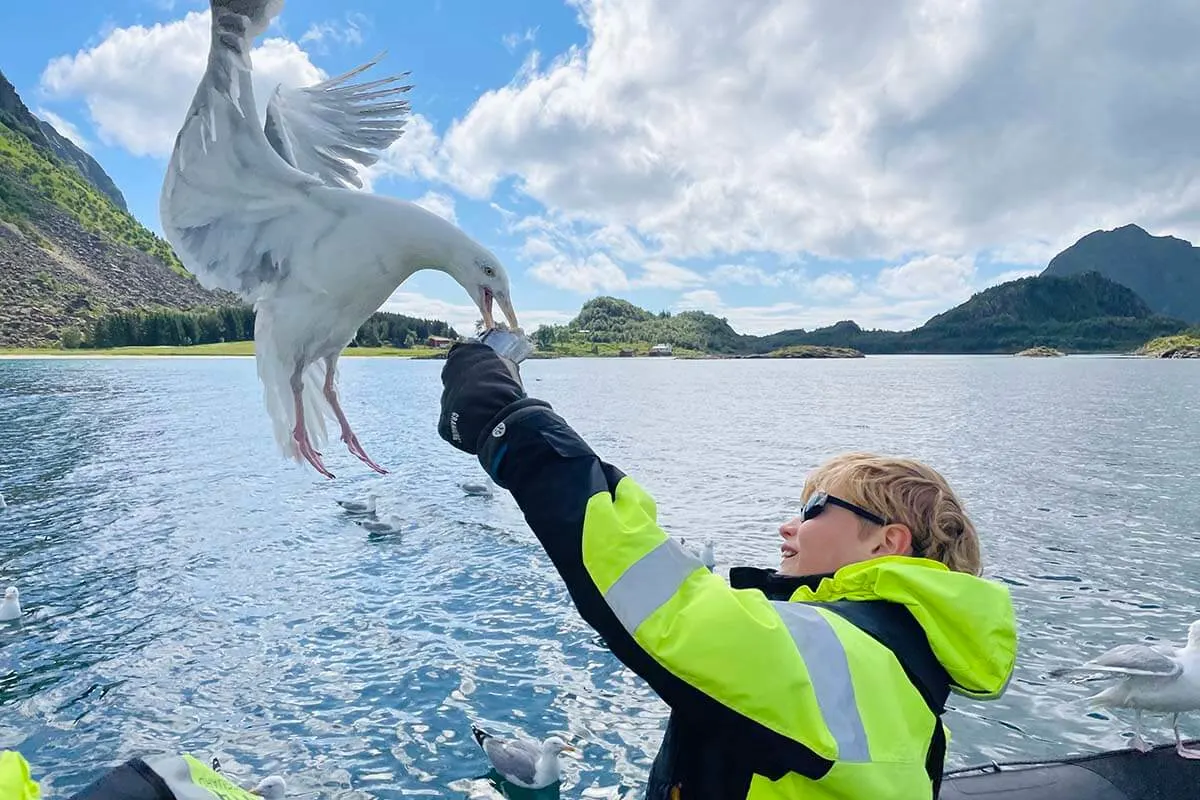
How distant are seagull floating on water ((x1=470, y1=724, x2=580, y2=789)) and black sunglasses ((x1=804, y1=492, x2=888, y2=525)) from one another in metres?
5.32

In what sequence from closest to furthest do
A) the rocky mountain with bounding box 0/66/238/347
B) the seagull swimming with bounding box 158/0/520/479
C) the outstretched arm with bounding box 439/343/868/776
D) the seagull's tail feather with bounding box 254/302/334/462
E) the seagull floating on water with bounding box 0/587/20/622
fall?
the outstretched arm with bounding box 439/343/868/776
the seagull swimming with bounding box 158/0/520/479
the seagull's tail feather with bounding box 254/302/334/462
the seagull floating on water with bounding box 0/587/20/622
the rocky mountain with bounding box 0/66/238/347

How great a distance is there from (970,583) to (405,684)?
794cm

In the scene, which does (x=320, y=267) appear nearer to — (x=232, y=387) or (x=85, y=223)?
(x=232, y=387)

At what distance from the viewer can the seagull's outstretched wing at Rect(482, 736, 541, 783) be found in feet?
21.4

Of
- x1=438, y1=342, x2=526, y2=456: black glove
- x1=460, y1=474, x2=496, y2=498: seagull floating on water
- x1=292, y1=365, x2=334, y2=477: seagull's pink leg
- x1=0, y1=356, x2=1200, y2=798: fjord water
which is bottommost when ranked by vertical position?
x1=0, y1=356, x2=1200, y2=798: fjord water

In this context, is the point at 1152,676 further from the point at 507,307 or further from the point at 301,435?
the point at 301,435

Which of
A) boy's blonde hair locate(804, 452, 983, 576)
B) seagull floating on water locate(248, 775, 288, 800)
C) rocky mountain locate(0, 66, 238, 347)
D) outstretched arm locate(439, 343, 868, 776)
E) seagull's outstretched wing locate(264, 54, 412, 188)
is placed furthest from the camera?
rocky mountain locate(0, 66, 238, 347)

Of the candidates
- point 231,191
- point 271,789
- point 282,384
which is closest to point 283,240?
point 231,191

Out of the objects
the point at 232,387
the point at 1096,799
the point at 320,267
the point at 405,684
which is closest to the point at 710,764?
the point at 320,267

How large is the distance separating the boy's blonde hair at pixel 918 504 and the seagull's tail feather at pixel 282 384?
7.77 feet

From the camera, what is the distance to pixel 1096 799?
15.8ft

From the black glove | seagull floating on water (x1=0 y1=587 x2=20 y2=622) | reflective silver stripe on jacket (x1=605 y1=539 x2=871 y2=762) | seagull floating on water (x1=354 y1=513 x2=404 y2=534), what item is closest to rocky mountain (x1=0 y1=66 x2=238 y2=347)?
seagull floating on water (x1=354 y1=513 x2=404 y2=534)

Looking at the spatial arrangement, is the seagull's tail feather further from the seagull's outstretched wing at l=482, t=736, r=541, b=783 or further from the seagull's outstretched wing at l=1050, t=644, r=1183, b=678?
the seagull's outstretched wing at l=1050, t=644, r=1183, b=678

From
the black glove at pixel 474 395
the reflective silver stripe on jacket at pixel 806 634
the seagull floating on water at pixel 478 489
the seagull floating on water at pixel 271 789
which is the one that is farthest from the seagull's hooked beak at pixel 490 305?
the seagull floating on water at pixel 478 489
